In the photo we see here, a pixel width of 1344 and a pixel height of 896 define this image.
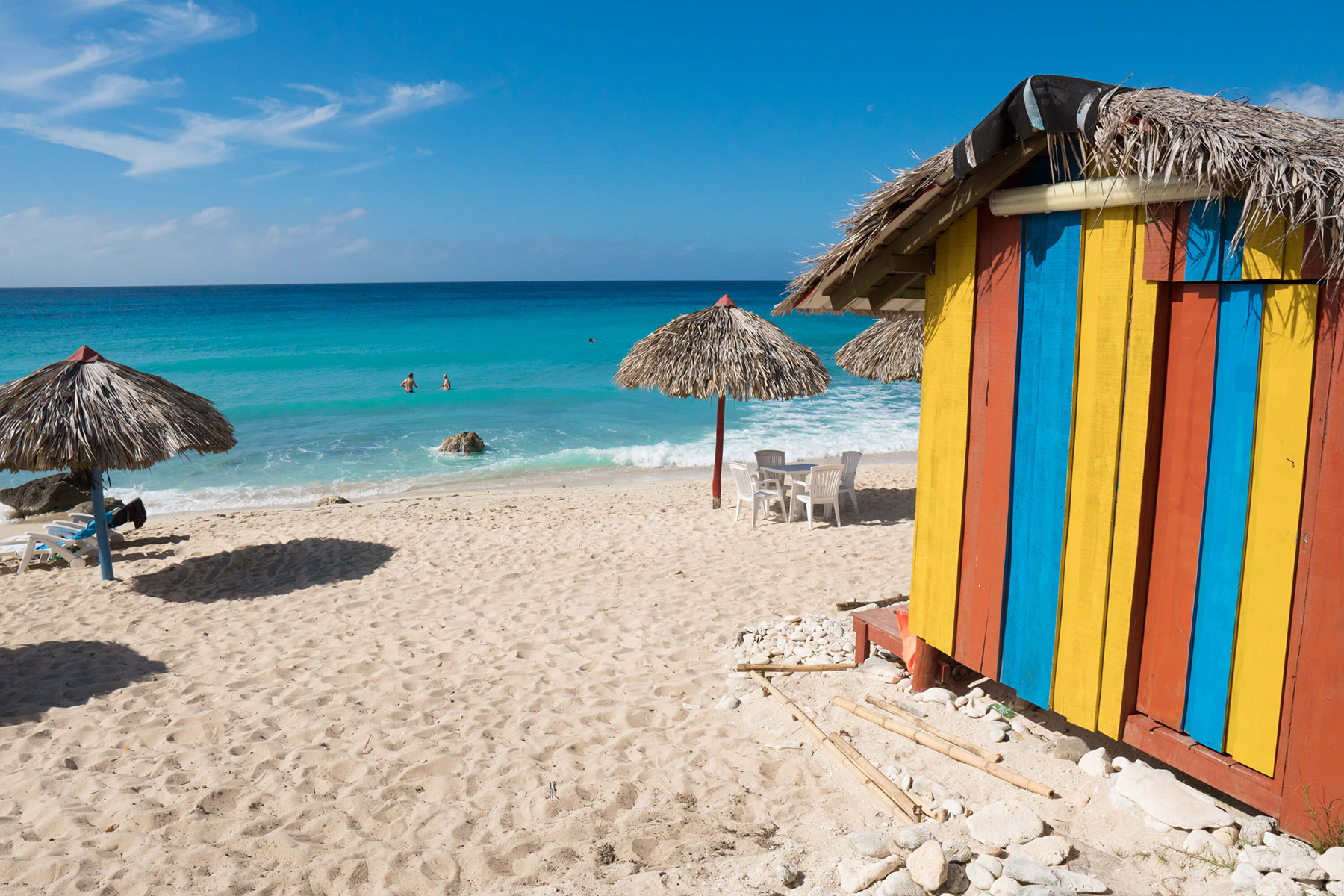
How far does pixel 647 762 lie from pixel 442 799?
920 millimetres

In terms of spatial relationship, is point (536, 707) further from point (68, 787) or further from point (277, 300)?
point (277, 300)

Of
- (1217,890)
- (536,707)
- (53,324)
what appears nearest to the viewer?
(1217,890)

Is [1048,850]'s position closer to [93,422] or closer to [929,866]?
[929,866]

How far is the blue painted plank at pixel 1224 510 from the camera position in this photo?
2500mm

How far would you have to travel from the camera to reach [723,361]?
963 cm

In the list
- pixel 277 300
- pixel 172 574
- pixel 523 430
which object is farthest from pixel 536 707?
pixel 277 300

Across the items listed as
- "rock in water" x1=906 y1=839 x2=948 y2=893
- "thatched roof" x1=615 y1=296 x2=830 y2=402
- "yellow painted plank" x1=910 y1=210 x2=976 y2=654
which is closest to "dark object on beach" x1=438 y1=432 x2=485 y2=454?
"thatched roof" x1=615 y1=296 x2=830 y2=402

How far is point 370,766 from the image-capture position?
362 cm

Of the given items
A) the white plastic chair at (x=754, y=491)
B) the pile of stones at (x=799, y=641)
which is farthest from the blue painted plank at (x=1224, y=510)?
the white plastic chair at (x=754, y=491)

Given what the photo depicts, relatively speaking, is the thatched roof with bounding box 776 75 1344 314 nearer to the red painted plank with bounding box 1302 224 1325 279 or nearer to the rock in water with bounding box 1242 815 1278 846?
the red painted plank with bounding box 1302 224 1325 279

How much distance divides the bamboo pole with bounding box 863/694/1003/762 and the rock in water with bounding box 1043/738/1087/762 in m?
0.23

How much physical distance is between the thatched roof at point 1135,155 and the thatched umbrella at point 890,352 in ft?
24.9

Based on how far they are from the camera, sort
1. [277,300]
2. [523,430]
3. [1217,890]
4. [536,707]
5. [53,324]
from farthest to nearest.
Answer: [277,300], [53,324], [523,430], [536,707], [1217,890]

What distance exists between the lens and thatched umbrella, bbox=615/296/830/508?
9609 mm
